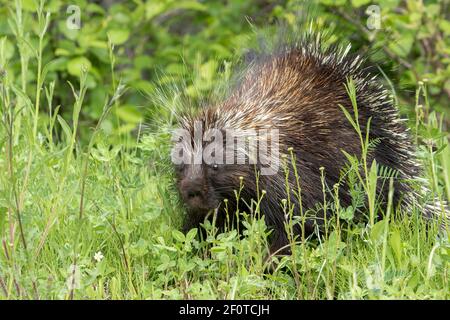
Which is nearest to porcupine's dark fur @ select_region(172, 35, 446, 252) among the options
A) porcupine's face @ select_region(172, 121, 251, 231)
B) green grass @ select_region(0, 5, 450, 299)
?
porcupine's face @ select_region(172, 121, 251, 231)

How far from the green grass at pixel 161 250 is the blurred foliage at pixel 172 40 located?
5.45 feet

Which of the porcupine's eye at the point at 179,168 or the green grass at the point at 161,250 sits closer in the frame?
the green grass at the point at 161,250

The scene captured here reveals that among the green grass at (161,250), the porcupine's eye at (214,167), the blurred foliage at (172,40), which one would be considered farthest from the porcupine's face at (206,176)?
the blurred foliage at (172,40)

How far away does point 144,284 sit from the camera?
2592 millimetres

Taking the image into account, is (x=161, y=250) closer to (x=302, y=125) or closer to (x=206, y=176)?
(x=206, y=176)

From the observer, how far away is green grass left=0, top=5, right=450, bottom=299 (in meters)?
2.38

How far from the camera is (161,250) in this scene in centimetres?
274

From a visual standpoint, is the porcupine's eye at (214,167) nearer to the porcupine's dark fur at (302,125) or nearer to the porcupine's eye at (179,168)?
the porcupine's dark fur at (302,125)

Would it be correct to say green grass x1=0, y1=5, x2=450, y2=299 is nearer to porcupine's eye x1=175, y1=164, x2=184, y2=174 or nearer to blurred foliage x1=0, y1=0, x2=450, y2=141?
porcupine's eye x1=175, y1=164, x2=184, y2=174

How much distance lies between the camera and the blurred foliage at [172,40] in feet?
16.0

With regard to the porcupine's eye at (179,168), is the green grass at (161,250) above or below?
below

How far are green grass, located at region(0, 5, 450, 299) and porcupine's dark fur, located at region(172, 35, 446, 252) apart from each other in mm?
111

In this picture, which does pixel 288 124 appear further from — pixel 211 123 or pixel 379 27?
pixel 379 27
